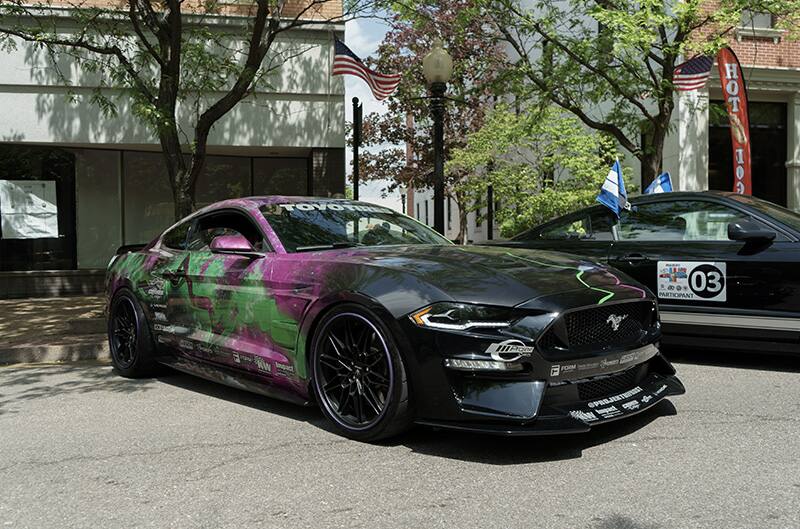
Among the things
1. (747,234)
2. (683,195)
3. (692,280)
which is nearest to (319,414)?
(692,280)

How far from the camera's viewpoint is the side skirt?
4555 mm

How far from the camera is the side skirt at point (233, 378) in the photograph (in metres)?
4.55

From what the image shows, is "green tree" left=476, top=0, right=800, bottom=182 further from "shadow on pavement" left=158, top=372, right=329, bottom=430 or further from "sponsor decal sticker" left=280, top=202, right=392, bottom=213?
"shadow on pavement" left=158, top=372, right=329, bottom=430

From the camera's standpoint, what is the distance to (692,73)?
36.8 feet

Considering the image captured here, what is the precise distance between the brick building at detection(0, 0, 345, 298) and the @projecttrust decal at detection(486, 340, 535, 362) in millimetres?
10311

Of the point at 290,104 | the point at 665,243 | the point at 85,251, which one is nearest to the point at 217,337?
the point at 665,243

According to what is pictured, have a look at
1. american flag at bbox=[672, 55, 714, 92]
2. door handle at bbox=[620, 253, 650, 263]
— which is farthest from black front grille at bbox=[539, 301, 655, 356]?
american flag at bbox=[672, 55, 714, 92]

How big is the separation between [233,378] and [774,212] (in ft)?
15.8

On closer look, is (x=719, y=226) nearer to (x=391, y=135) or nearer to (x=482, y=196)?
(x=482, y=196)

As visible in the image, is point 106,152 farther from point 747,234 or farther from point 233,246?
point 747,234

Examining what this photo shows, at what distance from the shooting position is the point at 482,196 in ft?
72.9

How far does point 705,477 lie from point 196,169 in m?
7.80

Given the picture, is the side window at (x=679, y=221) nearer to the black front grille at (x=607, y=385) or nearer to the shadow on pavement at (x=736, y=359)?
the shadow on pavement at (x=736, y=359)

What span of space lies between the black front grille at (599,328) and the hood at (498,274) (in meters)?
0.08
